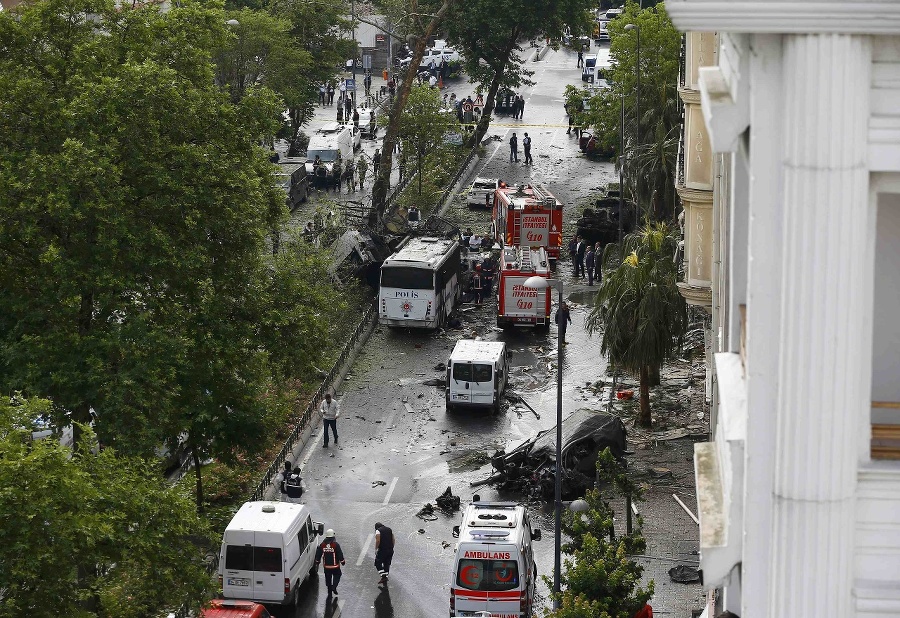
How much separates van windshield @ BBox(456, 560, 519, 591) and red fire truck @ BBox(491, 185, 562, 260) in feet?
94.7

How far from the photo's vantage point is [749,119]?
668 centimetres

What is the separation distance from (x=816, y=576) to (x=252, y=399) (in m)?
22.1

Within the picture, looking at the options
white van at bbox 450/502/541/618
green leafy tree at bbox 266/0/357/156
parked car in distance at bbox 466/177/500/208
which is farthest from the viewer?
green leafy tree at bbox 266/0/357/156

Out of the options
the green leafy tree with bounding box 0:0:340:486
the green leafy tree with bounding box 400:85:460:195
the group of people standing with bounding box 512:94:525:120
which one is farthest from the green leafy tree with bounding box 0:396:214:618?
the group of people standing with bounding box 512:94:525:120

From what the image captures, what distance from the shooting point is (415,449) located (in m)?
35.5

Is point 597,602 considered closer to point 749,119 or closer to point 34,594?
point 34,594

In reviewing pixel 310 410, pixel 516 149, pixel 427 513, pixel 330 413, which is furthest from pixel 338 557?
pixel 516 149

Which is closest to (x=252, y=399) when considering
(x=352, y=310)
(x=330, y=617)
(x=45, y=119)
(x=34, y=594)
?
(x=330, y=617)

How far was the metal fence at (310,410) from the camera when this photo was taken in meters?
32.0

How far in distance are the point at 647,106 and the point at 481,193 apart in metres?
11.2

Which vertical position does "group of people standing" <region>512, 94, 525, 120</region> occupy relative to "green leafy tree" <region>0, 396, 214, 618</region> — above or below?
above

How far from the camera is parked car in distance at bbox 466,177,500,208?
63.1m

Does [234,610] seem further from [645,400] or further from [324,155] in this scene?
[324,155]

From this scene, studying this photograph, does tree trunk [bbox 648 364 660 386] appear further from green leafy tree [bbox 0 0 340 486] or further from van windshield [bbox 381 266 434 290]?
green leafy tree [bbox 0 0 340 486]
